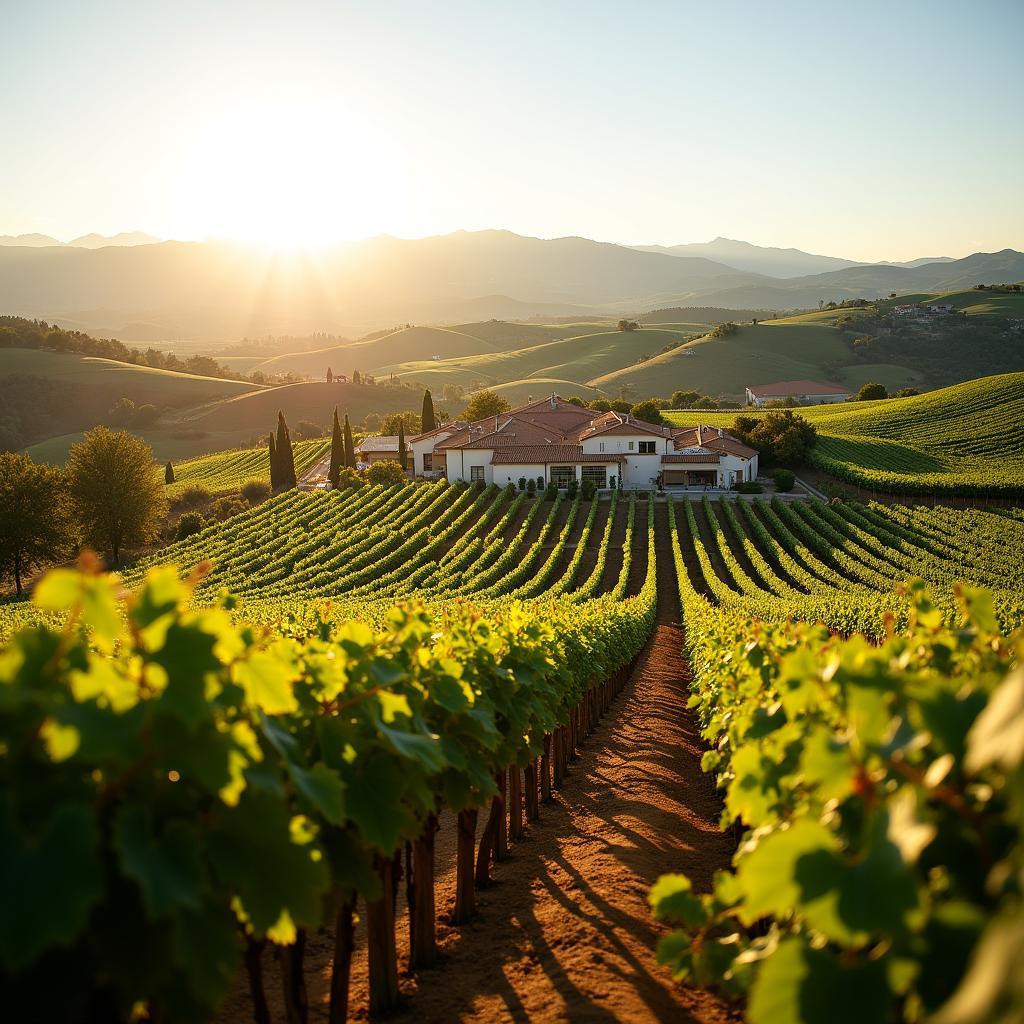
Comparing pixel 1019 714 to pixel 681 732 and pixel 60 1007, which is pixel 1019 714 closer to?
pixel 60 1007

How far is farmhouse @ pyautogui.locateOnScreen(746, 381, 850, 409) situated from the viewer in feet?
409

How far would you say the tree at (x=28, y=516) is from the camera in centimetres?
4969

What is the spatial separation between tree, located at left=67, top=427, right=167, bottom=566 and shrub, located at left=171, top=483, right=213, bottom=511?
39.1 ft

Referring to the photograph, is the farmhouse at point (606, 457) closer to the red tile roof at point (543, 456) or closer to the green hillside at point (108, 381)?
the red tile roof at point (543, 456)

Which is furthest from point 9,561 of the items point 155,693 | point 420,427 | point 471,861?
point 155,693

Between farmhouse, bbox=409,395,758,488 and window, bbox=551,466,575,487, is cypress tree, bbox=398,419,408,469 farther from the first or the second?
window, bbox=551,466,575,487

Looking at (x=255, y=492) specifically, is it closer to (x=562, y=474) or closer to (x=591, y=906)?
(x=562, y=474)

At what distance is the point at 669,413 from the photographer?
9981cm

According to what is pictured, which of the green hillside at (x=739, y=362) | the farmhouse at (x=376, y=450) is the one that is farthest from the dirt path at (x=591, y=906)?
the green hillside at (x=739, y=362)

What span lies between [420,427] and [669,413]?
2978 cm

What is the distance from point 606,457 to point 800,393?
70.6 m

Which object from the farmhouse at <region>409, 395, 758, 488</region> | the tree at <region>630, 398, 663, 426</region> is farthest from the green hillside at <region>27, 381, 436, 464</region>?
the tree at <region>630, 398, 663, 426</region>

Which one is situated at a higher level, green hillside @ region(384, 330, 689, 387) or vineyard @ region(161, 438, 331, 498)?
green hillside @ region(384, 330, 689, 387)

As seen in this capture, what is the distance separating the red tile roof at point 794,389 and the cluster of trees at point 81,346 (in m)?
73.0
